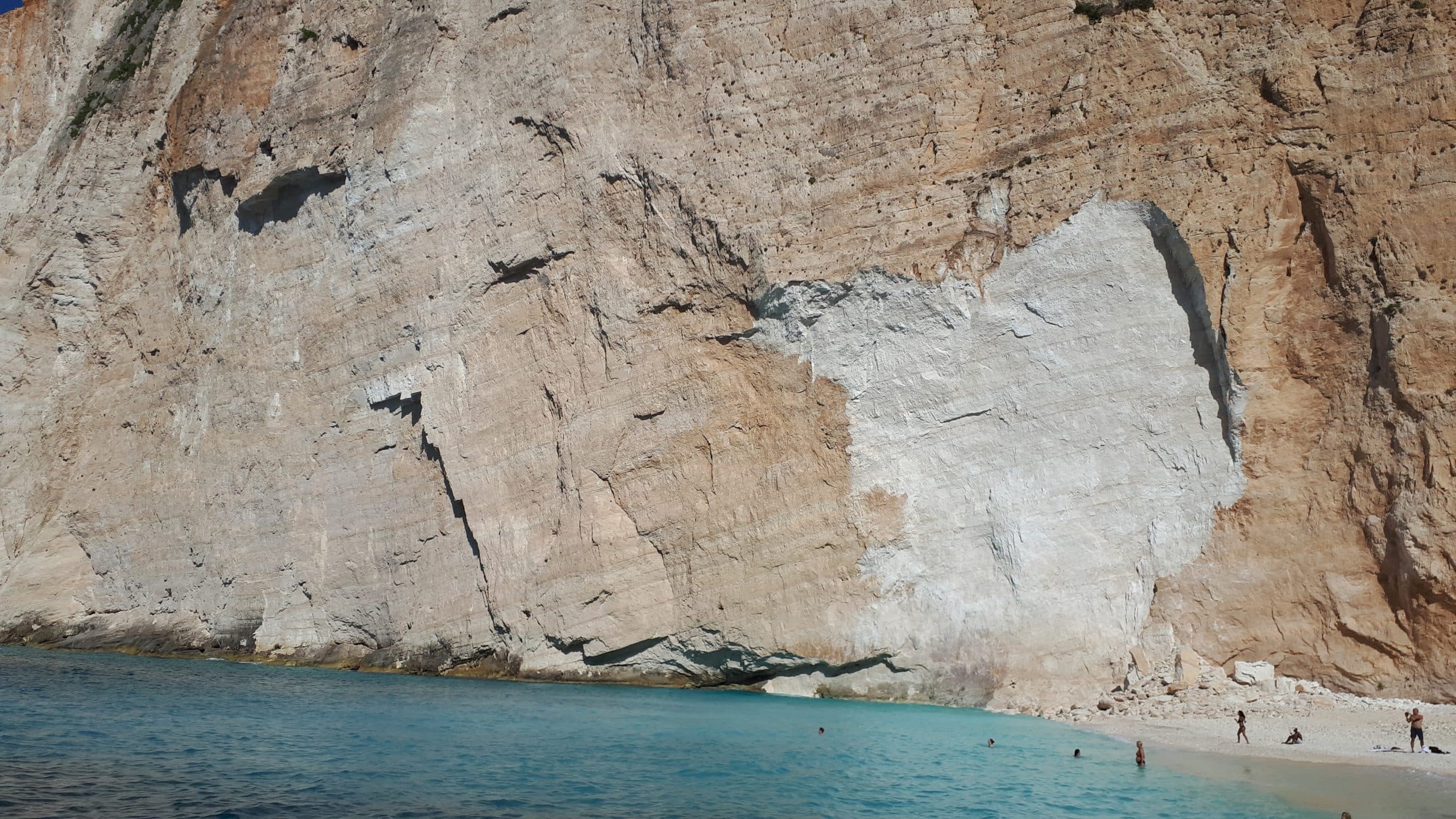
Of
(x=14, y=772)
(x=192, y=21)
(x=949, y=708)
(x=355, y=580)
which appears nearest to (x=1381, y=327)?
(x=949, y=708)

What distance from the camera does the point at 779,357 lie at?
18.1 metres

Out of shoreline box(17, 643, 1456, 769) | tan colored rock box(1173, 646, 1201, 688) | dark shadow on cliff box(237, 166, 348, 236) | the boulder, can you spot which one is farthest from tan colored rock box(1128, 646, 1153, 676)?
dark shadow on cliff box(237, 166, 348, 236)

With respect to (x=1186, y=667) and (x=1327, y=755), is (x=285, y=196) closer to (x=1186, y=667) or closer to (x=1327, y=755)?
(x=1186, y=667)

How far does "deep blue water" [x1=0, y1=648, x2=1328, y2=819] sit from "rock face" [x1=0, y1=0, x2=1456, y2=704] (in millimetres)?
2497

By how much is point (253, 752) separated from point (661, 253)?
10.6 m

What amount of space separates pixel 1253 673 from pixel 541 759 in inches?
354

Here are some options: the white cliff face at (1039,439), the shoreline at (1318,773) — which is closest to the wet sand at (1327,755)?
the shoreline at (1318,773)

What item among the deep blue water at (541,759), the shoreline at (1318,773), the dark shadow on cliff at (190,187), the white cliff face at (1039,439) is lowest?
the deep blue water at (541,759)

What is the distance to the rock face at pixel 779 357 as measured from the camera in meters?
14.8

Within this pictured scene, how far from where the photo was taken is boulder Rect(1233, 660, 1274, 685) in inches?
557

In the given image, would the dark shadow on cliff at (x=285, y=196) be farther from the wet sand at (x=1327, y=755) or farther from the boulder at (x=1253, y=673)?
the boulder at (x=1253, y=673)

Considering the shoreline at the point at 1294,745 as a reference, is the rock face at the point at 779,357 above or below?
above

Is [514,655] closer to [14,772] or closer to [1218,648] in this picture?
[14,772]

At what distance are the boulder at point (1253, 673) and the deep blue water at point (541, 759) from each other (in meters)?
2.45
